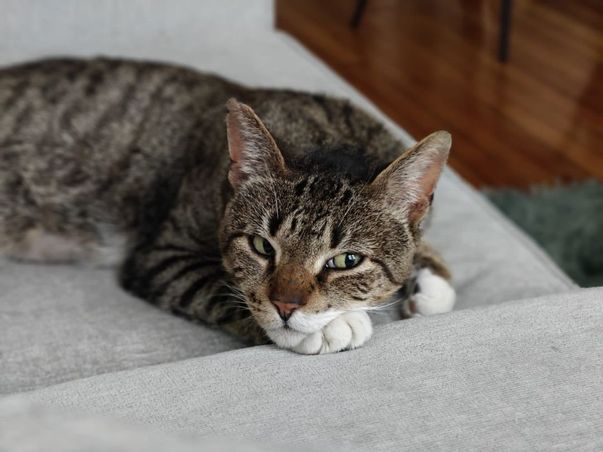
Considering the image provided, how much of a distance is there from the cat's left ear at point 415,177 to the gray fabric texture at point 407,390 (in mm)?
229

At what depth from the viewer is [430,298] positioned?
1278 mm

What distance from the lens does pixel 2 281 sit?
1.42 m

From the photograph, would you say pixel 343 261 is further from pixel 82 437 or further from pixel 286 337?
pixel 82 437

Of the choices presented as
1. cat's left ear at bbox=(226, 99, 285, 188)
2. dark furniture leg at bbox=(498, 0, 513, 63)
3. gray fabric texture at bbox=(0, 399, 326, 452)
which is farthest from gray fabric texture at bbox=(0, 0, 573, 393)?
dark furniture leg at bbox=(498, 0, 513, 63)

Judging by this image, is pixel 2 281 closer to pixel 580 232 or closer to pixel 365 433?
pixel 365 433

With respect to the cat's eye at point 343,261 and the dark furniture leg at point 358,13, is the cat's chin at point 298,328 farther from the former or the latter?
the dark furniture leg at point 358,13

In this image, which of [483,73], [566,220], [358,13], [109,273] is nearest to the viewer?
[109,273]

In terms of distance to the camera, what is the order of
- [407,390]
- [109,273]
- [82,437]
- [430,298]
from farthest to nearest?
[109,273] < [430,298] < [407,390] < [82,437]

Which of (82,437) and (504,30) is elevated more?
(82,437)

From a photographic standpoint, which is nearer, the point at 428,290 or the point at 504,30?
the point at 428,290

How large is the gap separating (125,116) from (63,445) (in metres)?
1.28

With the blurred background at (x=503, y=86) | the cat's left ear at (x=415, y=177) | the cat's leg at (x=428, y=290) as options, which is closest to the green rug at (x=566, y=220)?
the blurred background at (x=503, y=86)

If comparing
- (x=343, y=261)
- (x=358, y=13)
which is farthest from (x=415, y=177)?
(x=358, y=13)

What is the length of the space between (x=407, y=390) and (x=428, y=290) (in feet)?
1.45
